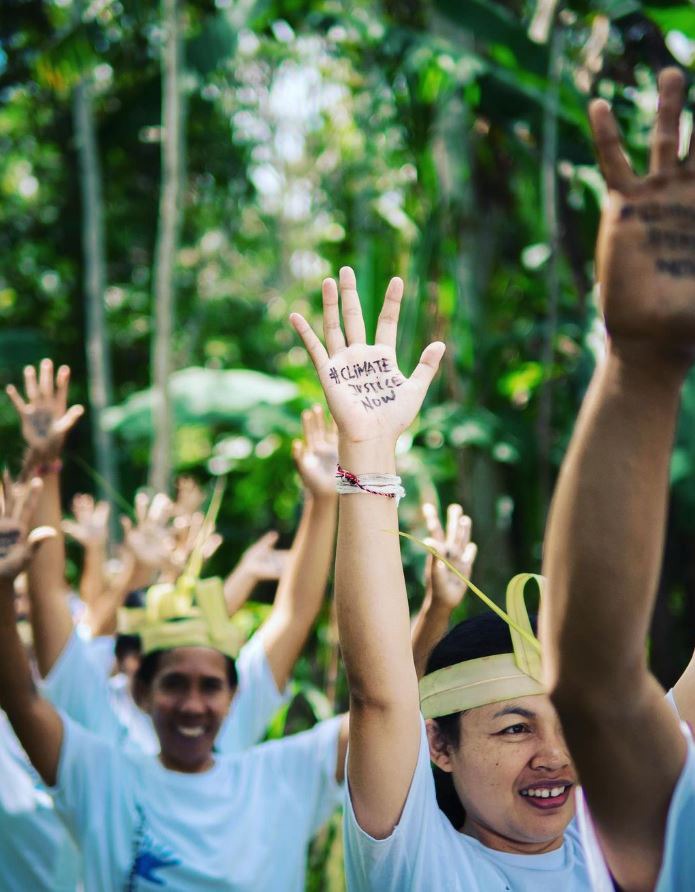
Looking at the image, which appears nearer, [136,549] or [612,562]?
[612,562]

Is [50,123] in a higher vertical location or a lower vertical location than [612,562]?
higher

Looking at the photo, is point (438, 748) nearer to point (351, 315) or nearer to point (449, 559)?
point (449, 559)

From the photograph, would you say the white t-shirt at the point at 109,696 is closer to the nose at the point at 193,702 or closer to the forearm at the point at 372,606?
the nose at the point at 193,702

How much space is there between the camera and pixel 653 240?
1.04 m

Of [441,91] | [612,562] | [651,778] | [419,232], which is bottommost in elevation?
[651,778]

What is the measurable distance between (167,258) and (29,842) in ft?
13.7

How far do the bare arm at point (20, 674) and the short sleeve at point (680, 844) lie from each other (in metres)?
1.56

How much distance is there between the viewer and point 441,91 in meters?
5.11

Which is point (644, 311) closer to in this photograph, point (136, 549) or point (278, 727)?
point (136, 549)

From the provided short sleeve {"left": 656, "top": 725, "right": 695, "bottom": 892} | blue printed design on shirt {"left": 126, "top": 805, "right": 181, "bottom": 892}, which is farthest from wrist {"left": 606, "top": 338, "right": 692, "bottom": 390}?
blue printed design on shirt {"left": 126, "top": 805, "right": 181, "bottom": 892}

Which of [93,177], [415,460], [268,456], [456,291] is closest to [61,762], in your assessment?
[415,460]

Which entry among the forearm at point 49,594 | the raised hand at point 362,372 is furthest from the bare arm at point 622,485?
the forearm at point 49,594

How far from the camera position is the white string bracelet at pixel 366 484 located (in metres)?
1.62

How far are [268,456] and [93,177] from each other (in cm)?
359
